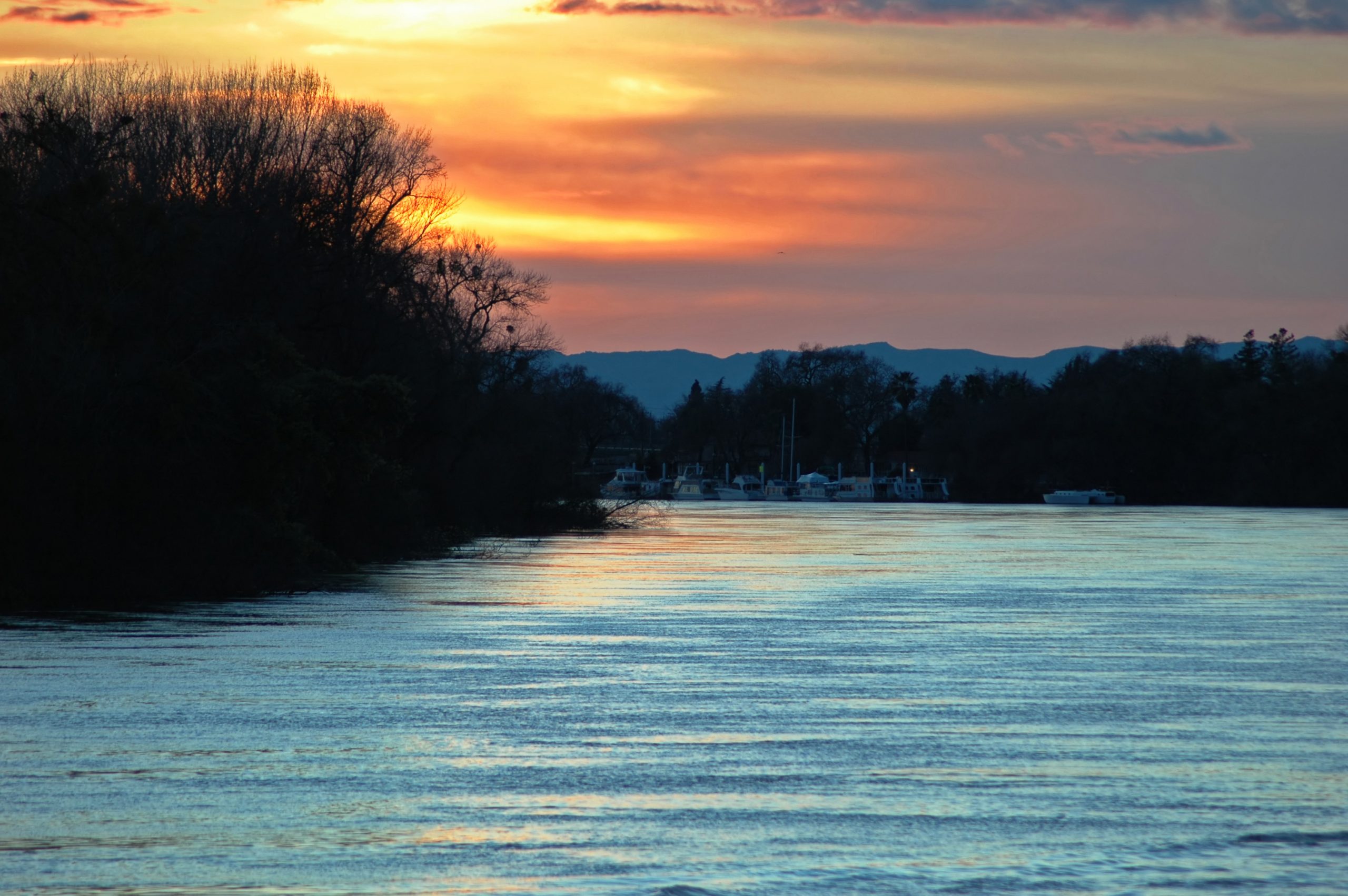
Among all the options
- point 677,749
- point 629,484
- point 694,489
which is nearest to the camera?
point 677,749

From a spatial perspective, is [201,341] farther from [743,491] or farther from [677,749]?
[743,491]

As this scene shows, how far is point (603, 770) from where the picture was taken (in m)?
12.2

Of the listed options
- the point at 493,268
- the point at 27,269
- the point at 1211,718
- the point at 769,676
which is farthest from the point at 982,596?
the point at 493,268

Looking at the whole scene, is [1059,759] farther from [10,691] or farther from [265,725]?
[10,691]

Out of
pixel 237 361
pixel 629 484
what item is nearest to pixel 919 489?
pixel 629 484

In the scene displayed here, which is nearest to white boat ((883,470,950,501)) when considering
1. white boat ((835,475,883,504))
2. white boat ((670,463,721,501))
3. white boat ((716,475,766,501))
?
white boat ((835,475,883,504))

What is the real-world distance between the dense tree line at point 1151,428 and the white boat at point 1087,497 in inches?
41.3

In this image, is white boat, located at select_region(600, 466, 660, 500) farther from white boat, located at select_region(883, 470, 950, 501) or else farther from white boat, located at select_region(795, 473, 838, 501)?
white boat, located at select_region(883, 470, 950, 501)

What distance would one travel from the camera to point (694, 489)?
166 metres

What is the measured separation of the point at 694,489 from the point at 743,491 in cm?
597

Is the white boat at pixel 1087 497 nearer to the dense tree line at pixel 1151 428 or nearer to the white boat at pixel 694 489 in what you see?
the dense tree line at pixel 1151 428

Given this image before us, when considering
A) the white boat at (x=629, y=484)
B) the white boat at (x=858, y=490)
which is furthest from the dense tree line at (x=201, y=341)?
the white boat at (x=858, y=490)

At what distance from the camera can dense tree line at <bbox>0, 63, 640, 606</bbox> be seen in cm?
2755

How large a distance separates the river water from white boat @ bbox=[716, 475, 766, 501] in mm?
131797
